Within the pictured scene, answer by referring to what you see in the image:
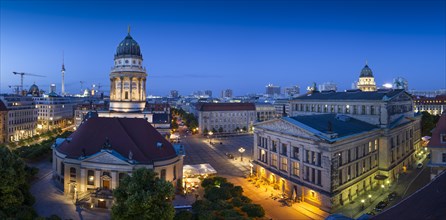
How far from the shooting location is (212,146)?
11625 centimetres

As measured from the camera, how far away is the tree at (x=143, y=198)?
35.7m

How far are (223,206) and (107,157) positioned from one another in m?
20.2

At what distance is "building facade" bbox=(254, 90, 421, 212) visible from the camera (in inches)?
2125

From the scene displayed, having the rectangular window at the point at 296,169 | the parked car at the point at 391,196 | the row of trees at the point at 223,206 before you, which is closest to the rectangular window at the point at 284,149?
the rectangular window at the point at 296,169

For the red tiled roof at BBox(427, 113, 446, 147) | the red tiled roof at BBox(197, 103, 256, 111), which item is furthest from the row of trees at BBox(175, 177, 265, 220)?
the red tiled roof at BBox(197, 103, 256, 111)

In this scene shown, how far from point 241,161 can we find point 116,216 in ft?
179

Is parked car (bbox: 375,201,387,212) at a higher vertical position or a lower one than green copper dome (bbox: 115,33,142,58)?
lower

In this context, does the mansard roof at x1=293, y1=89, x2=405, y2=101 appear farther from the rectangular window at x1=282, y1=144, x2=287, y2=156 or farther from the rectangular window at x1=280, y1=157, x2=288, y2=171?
the rectangular window at x1=280, y1=157, x2=288, y2=171

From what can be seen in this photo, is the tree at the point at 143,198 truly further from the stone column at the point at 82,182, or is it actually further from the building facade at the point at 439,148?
the building facade at the point at 439,148

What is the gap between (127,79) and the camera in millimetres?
102438

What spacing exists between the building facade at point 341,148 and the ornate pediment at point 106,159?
98.2ft

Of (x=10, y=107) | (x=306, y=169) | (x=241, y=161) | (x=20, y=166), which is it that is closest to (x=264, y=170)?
(x=306, y=169)

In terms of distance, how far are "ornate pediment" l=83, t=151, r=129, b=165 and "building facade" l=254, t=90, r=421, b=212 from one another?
98.2 feet

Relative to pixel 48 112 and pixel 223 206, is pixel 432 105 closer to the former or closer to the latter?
pixel 223 206
